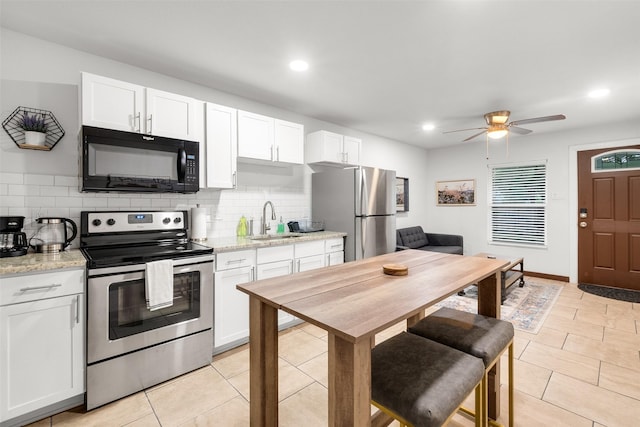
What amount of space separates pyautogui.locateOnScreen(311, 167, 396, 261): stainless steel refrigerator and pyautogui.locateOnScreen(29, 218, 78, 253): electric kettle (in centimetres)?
264

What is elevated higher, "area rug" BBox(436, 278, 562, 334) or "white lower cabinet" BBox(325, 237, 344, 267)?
"white lower cabinet" BBox(325, 237, 344, 267)

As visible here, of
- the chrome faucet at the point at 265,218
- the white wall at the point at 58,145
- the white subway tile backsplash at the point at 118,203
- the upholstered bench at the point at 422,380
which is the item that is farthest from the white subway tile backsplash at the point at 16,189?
the upholstered bench at the point at 422,380

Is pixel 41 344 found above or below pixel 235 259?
below

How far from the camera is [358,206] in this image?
147 inches

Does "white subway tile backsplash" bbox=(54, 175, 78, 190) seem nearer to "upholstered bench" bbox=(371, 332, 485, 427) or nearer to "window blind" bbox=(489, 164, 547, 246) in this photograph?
"upholstered bench" bbox=(371, 332, 485, 427)

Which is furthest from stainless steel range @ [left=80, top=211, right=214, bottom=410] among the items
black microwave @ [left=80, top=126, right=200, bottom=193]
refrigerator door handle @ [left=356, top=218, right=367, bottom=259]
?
refrigerator door handle @ [left=356, top=218, right=367, bottom=259]

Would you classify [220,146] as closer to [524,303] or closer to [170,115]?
[170,115]

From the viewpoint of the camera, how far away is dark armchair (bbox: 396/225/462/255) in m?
5.36

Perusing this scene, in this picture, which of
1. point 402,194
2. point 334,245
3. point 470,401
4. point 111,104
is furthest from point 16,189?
point 402,194

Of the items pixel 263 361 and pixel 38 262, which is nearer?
A: pixel 263 361

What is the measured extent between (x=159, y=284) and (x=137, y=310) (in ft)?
0.77

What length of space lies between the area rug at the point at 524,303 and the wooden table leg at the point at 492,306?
167cm

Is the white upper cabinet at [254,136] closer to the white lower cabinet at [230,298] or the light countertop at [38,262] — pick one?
the white lower cabinet at [230,298]

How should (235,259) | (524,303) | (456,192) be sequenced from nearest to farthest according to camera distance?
1. (235,259)
2. (524,303)
3. (456,192)
